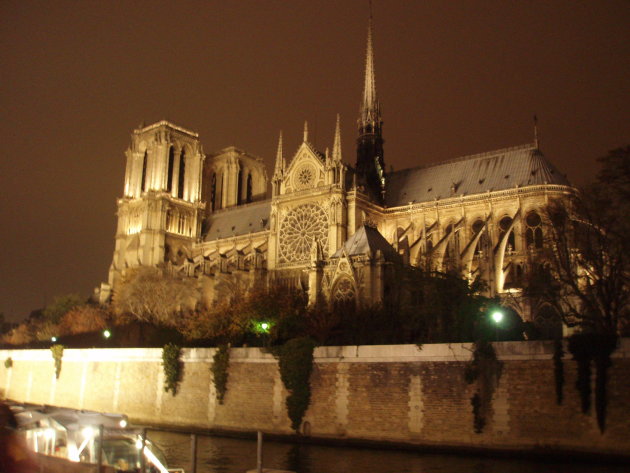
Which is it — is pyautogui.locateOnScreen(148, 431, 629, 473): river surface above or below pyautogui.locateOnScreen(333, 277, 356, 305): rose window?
below

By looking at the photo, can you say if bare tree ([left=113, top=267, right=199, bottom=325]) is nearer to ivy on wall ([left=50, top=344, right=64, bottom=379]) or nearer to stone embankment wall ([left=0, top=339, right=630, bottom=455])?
ivy on wall ([left=50, top=344, right=64, bottom=379])

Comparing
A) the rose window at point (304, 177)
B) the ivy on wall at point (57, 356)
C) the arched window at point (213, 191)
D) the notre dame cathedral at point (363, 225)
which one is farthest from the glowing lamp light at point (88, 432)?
the arched window at point (213, 191)

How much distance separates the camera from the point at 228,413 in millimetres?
29000

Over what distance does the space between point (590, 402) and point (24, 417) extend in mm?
14974

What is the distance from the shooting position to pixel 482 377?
22812 millimetres

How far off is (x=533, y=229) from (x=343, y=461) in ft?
90.9

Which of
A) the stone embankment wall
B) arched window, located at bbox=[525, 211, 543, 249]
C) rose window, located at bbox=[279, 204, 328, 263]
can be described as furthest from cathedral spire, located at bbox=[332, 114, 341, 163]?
the stone embankment wall

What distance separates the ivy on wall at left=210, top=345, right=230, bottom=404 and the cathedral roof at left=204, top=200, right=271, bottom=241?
106 ft

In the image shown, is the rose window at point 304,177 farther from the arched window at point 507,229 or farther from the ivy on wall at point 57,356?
the ivy on wall at point 57,356

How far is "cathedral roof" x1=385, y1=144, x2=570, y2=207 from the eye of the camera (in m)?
47.9

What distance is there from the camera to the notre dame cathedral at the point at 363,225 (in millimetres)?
38969

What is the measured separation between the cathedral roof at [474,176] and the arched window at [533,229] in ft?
7.35

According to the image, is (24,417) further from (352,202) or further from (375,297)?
(352,202)

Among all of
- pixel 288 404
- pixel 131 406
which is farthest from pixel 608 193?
pixel 131 406
